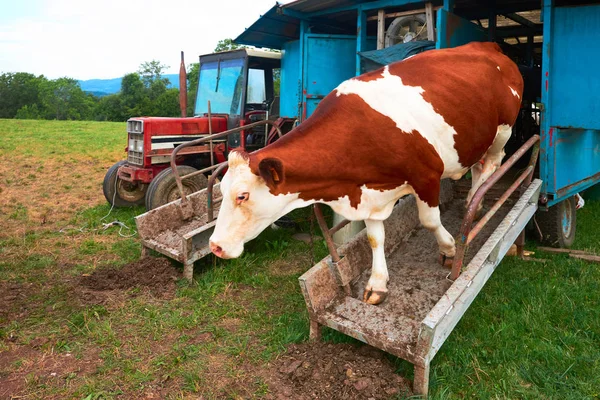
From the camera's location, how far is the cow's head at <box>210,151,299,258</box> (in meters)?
2.84

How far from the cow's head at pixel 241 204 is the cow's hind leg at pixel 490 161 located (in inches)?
82.0

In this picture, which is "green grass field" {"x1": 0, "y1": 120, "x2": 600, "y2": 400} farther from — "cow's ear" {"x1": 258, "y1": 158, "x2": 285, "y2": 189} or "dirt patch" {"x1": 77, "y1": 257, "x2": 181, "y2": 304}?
"cow's ear" {"x1": 258, "y1": 158, "x2": 285, "y2": 189}

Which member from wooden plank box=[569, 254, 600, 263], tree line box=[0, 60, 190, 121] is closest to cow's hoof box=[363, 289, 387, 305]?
wooden plank box=[569, 254, 600, 263]

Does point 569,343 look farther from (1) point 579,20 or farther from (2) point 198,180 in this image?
(2) point 198,180

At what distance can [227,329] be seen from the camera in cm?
364

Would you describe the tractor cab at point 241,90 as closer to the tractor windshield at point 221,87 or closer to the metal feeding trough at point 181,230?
the tractor windshield at point 221,87

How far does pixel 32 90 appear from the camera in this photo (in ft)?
224

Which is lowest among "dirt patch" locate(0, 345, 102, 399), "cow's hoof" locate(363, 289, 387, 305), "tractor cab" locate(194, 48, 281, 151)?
"dirt patch" locate(0, 345, 102, 399)

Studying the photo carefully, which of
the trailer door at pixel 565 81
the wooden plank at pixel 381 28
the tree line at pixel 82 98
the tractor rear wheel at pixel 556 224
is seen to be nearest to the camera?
the trailer door at pixel 565 81

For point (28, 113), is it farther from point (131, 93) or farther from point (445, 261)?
point (445, 261)

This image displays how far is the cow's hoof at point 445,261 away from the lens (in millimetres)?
3830

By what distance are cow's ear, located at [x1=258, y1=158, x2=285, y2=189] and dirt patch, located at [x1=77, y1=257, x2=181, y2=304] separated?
6.29ft

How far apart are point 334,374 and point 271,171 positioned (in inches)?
47.9

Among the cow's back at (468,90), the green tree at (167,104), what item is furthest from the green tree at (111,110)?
the cow's back at (468,90)
